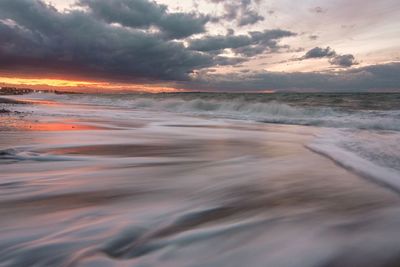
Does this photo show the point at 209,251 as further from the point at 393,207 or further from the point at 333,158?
the point at 333,158

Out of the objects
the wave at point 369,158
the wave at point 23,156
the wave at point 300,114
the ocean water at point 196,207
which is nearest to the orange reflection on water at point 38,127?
the ocean water at point 196,207

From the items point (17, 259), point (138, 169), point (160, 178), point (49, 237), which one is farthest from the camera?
point (138, 169)

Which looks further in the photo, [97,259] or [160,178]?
[160,178]

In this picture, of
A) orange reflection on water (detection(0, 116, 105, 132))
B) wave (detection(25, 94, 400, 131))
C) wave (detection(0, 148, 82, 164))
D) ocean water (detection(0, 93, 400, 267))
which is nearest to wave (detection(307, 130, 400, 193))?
ocean water (detection(0, 93, 400, 267))

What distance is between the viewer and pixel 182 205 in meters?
2.71

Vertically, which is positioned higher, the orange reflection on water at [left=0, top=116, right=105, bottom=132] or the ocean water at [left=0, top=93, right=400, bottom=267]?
the ocean water at [left=0, top=93, right=400, bottom=267]

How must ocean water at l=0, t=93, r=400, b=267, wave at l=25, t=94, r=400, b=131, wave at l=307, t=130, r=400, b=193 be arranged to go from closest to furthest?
ocean water at l=0, t=93, r=400, b=267
wave at l=307, t=130, r=400, b=193
wave at l=25, t=94, r=400, b=131

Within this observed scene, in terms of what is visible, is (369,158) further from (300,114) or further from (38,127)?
(300,114)

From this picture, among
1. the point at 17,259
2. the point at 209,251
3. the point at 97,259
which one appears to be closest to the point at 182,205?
the point at 209,251

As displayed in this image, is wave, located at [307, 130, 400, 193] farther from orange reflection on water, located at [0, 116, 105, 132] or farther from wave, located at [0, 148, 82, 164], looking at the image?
orange reflection on water, located at [0, 116, 105, 132]

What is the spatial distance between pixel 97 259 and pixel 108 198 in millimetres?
1125

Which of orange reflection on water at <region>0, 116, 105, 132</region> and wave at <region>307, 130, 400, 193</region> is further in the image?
orange reflection on water at <region>0, 116, 105, 132</region>

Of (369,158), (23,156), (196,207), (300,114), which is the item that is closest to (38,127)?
(23,156)

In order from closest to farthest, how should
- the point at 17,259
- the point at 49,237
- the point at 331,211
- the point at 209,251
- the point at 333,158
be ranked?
the point at 17,259, the point at 209,251, the point at 49,237, the point at 331,211, the point at 333,158
